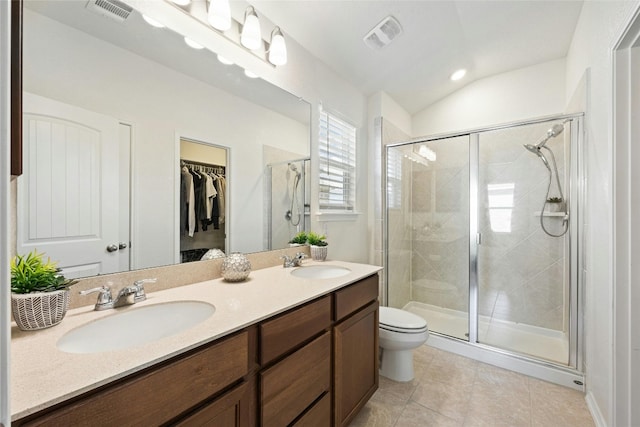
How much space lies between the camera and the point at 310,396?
116 centimetres

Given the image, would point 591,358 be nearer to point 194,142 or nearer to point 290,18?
point 194,142

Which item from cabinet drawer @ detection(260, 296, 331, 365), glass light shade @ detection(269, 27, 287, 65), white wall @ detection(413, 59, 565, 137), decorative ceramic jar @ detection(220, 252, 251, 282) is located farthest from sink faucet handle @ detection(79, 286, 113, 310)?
white wall @ detection(413, 59, 565, 137)

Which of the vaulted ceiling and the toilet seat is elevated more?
the vaulted ceiling

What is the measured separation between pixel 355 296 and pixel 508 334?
2.06 metres

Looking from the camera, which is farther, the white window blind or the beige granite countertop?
the white window blind

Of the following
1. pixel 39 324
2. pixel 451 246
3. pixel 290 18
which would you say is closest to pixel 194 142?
pixel 39 324

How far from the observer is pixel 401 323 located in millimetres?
1914

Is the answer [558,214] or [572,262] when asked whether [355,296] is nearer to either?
[572,262]

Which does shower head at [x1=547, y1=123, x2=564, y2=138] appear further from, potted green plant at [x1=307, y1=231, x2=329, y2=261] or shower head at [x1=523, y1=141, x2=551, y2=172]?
potted green plant at [x1=307, y1=231, x2=329, y2=261]

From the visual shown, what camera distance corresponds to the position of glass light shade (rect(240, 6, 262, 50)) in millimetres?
1548

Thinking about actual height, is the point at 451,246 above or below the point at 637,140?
below

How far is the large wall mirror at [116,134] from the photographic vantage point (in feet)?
3.11

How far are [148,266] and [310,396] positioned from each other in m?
0.89

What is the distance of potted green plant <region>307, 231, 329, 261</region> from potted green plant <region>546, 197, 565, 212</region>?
2.10 meters
